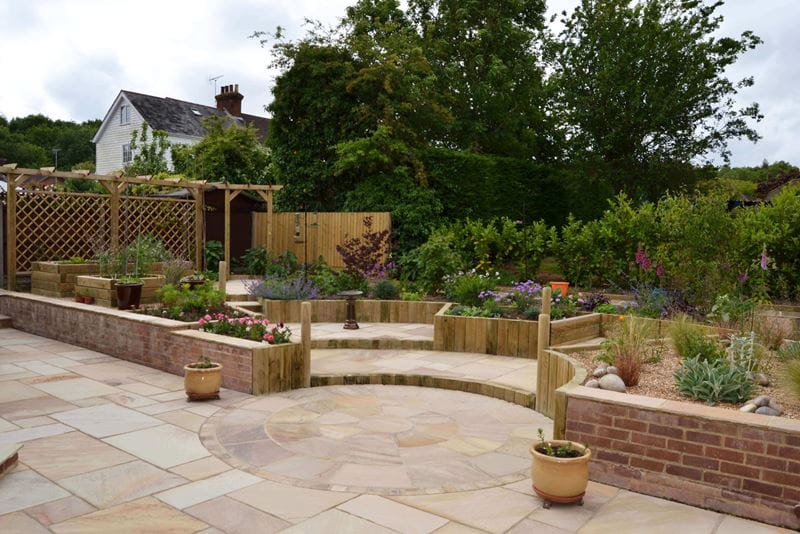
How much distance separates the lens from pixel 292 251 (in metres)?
15.2

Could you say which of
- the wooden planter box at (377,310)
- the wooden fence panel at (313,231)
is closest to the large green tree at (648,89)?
the wooden fence panel at (313,231)

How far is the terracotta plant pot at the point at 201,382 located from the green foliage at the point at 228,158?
1302 centimetres

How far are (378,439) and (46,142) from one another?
4711 centimetres

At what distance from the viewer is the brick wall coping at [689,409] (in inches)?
124

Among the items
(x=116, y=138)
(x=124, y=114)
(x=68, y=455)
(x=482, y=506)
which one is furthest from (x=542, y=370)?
(x=116, y=138)

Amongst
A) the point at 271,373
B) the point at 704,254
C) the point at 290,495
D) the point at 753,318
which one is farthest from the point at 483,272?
the point at 290,495

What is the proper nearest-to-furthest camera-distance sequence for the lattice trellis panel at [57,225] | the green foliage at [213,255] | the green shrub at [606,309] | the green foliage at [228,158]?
the green shrub at [606,309]
the lattice trellis panel at [57,225]
the green foliage at [213,255]
the green foliage at [228,158]

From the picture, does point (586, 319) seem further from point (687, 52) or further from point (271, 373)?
point (687, 52)

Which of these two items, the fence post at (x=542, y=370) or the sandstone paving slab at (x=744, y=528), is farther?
the fence post at (x=542, y=370)

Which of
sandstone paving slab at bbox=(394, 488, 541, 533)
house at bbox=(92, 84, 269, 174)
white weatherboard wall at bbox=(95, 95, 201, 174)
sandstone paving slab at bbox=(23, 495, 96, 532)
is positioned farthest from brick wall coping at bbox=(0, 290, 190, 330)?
white weatherboard wall at bbox=(95, 95, 201, 174)

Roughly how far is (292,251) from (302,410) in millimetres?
10507

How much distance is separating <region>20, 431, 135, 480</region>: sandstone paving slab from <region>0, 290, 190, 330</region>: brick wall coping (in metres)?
2.30

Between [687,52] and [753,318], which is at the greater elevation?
[687,52]

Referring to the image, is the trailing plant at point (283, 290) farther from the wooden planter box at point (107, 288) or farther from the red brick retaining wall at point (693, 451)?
the red brick retaining wall at point (693, 451)
